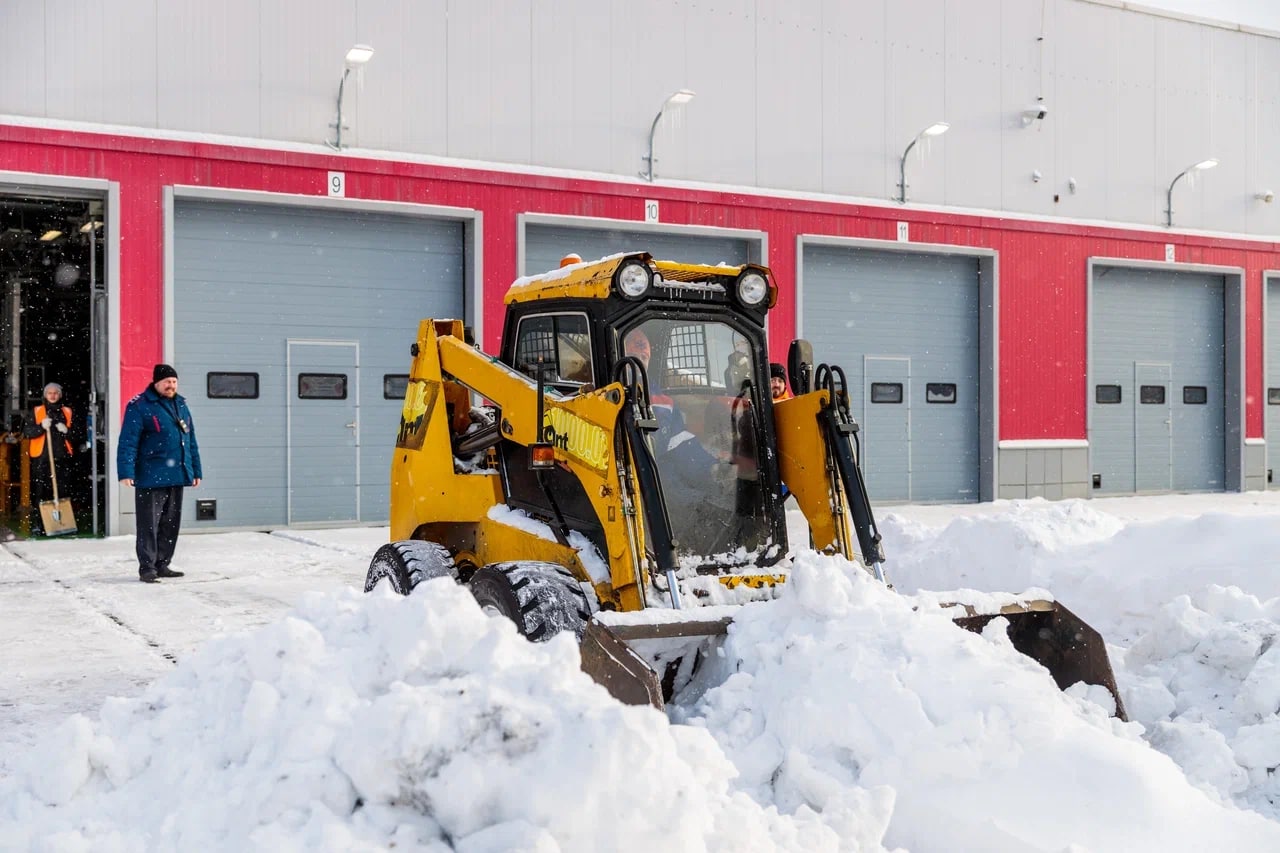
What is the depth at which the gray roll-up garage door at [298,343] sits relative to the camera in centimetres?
1356

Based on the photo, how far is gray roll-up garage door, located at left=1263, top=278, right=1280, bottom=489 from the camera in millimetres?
21328

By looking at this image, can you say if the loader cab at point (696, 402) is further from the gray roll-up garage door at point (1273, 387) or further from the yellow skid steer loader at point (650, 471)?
the gray roll-up garage door at point (1273, 387)

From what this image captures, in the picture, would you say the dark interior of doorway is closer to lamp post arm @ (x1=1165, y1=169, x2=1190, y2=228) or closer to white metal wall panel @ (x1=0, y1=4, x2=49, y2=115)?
white metal wall panel @ (x1=0, y1=4, x2=49, y2=115)

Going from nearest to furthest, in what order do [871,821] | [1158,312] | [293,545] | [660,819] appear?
[660,819] < [871,821] < [293,545] < [1158,312]

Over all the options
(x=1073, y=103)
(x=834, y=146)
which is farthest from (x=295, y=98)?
(x=1073, y=103)

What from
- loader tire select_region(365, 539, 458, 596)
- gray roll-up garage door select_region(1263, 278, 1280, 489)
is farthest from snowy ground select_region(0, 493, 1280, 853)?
gray roll-up garage door select_region(1263, 278, 1280, 489)

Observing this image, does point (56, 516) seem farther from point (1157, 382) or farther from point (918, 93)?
point (1157, 382)

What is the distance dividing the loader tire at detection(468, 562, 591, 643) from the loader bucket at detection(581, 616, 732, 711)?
492 mm

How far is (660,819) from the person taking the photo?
3.09m

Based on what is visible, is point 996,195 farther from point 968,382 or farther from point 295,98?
point 295,98

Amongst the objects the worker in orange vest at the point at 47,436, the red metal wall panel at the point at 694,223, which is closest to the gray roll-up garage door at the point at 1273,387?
the red metal wall panel at the point at 694,223

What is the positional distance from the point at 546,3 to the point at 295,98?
3.43 m

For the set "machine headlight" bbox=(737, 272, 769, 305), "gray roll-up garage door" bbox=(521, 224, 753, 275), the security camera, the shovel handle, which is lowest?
the shovel handle

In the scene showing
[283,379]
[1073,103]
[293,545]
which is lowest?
[293,545]
